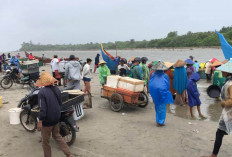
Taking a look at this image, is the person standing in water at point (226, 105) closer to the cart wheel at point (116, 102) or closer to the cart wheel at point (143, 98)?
the cart wheel at point (116, 102)

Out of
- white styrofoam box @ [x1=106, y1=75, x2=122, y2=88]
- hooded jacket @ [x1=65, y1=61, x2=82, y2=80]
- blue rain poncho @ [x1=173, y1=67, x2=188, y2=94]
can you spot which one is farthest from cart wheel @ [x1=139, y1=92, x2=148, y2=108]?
hooded jacket @ [x1=65, y1=61, x2=82, y2=80]

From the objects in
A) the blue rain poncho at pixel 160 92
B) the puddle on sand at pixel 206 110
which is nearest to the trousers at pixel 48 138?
the blue rain poncho at pixel 160 92

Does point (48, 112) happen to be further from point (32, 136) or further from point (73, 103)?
point (32, 136)

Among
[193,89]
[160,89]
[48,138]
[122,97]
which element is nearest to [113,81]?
[122,97]

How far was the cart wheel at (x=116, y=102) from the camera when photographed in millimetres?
6773

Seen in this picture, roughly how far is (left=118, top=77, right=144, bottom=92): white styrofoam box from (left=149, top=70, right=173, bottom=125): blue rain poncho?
1.02 m

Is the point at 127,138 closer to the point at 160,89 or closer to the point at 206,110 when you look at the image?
the point at 160,89

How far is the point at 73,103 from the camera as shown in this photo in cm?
466

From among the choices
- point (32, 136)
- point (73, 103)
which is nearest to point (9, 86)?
point (32, 136)

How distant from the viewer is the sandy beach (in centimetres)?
420

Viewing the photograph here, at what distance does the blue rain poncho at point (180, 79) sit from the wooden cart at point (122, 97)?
1511 mm

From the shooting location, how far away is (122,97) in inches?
266

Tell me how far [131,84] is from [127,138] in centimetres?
210

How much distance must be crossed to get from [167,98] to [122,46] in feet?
320
